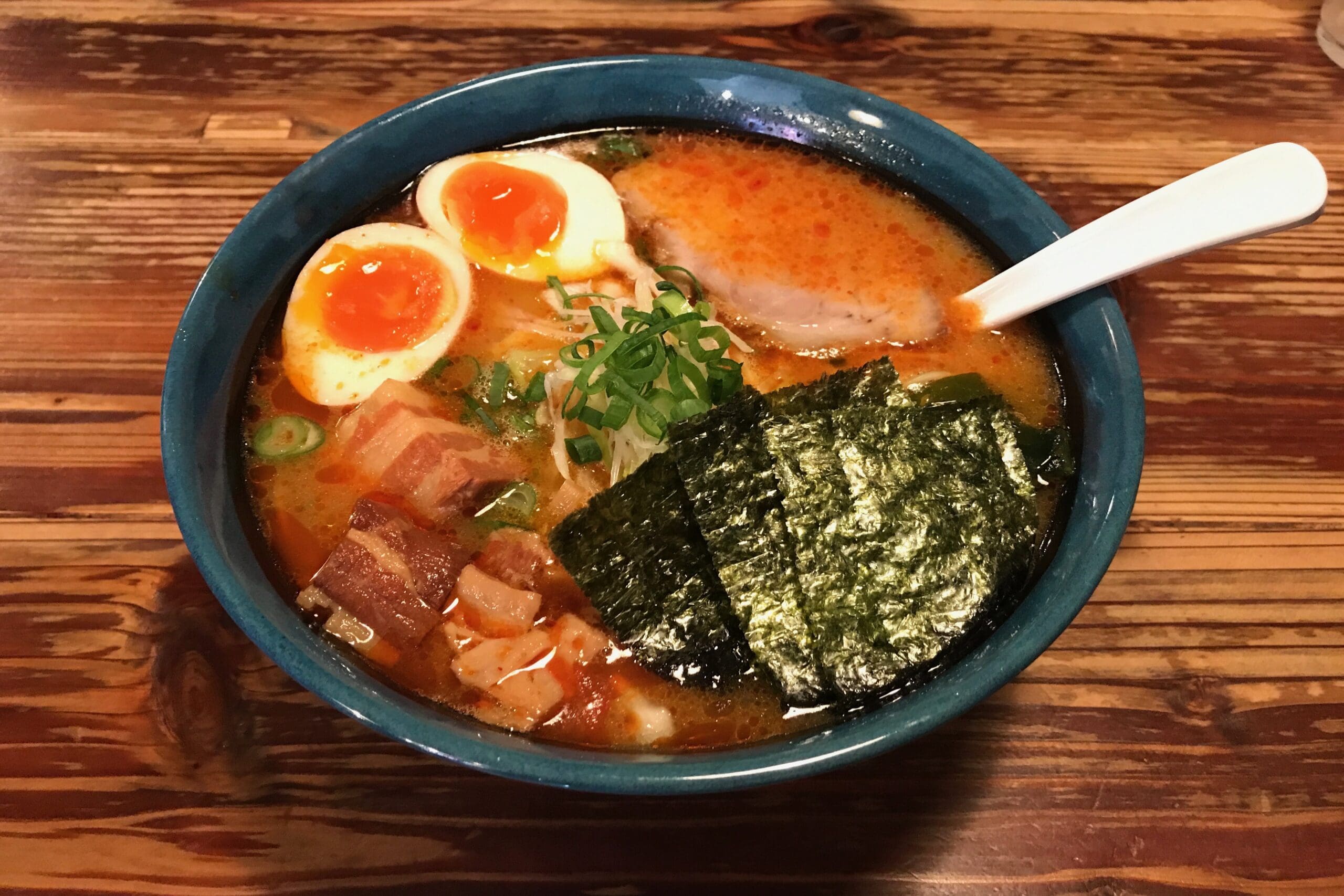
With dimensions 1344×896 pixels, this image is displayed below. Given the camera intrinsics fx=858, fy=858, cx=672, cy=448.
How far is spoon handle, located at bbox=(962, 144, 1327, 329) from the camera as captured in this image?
1294 mm

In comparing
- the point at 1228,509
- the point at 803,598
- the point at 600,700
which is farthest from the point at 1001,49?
the point at 600,700

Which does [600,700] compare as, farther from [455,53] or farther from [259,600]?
[455,53]

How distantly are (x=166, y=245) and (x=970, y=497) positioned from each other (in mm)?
1765

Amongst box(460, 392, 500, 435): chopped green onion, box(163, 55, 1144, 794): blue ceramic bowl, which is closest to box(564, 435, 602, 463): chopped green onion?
box(460, 392, 500, 435): chopped green onion

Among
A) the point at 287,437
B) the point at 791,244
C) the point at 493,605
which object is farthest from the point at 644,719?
the point at 791,244

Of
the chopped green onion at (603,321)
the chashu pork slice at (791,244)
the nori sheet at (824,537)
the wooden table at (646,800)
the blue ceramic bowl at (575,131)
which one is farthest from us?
the chashu pork slice at (791,244)

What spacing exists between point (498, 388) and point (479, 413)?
6cm

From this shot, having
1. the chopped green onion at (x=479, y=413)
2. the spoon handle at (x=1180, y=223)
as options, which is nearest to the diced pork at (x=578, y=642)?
the chopped green onion at (x=479, y=413)

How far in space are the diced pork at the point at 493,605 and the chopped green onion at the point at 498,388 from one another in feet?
1.23

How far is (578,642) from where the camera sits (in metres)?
1.31

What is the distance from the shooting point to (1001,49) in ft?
7.67

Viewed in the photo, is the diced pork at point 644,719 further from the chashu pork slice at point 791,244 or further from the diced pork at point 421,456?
the chashu pork slice at point 791,244

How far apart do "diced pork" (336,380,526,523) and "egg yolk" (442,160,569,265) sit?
407mm

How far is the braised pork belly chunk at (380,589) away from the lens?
128 cm
